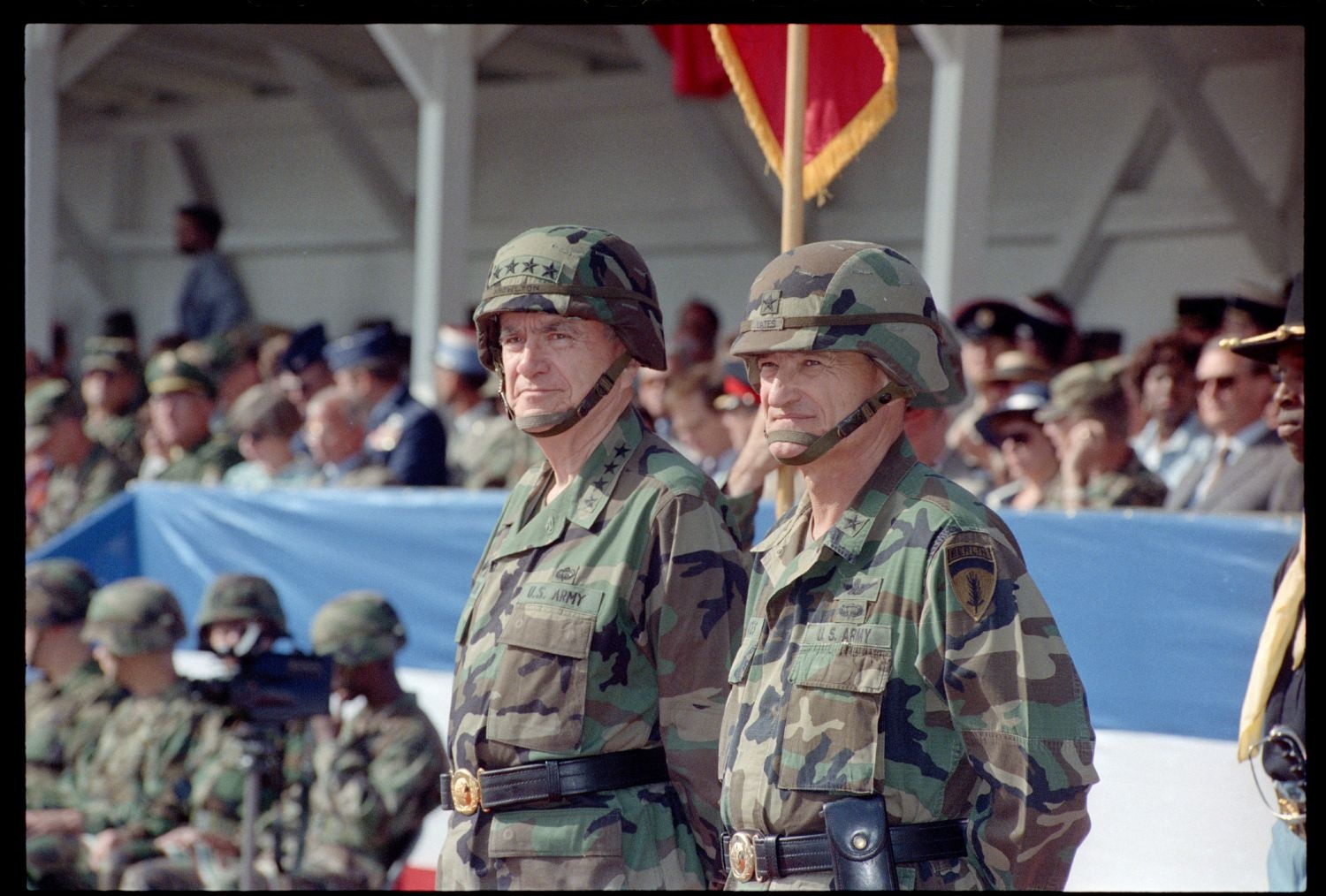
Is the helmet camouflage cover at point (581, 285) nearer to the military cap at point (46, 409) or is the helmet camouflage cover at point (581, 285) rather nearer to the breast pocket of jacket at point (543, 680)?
the breast pocket of jacket at point (543, 680)

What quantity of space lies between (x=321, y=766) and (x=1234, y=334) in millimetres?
3356

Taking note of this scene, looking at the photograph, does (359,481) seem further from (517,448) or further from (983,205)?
(983,205)

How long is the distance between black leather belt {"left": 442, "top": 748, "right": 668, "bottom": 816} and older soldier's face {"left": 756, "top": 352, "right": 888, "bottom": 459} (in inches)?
26.8

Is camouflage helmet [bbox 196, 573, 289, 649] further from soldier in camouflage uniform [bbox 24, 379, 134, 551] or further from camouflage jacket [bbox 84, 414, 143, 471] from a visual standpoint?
camouflage jacket [bbox 84, 414, 143, 471]

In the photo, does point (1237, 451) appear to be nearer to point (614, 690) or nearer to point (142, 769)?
point (614, 690)

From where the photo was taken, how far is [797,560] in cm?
289

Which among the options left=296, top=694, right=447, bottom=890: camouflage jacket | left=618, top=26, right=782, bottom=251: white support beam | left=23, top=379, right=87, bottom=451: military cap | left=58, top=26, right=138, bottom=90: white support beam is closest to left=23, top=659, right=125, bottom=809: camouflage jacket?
left=296, top=694, right=447, bottom=890: camouflage jacket

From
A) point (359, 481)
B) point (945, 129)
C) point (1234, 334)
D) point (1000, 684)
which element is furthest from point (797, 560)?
point (945, 129)

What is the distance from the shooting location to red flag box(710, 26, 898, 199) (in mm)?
4430

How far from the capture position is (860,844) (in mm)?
2672

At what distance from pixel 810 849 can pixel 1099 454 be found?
3.06 metres

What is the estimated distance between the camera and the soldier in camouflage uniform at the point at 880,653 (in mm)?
2656

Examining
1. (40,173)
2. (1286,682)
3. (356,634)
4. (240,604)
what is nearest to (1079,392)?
(1286,682)

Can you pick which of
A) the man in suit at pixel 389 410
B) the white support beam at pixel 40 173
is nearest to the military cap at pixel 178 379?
the man in suit at pixel 389 410
